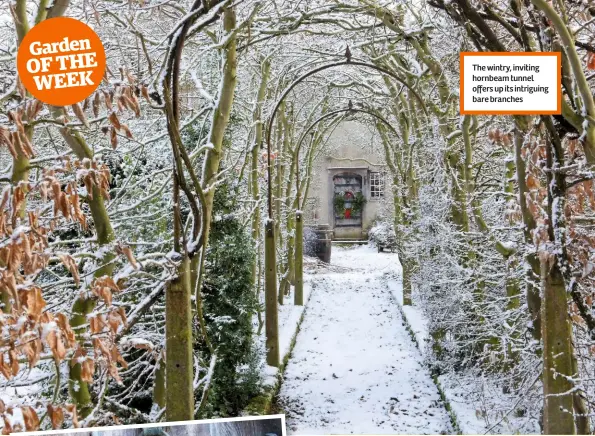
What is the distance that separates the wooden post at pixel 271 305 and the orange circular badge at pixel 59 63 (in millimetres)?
4273

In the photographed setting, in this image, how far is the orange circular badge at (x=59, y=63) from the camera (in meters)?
2.27

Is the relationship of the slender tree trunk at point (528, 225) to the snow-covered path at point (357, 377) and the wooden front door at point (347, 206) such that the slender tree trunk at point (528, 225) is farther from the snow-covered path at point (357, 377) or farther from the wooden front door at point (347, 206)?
the wooden front door at point (347, 206)

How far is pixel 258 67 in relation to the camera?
8.15 metres

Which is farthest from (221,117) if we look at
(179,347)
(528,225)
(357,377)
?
(357,377)

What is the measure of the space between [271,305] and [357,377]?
1.18 meters

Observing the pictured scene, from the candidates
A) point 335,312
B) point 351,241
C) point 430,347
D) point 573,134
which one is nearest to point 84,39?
point 573,134

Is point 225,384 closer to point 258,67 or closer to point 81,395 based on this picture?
point 81,395

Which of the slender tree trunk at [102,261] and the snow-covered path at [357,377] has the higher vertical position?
the slender tree trunk at [102,261]

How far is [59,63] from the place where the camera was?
7.57 feet

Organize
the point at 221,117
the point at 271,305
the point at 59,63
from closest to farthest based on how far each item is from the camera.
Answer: the point at 59,63, the point at 221,117, the point at 271,305

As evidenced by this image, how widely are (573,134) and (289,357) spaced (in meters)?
5.47

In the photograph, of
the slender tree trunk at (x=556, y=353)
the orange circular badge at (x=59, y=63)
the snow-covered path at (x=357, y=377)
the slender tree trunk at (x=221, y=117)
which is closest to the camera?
the orange circular badge at (x=59, y=63)

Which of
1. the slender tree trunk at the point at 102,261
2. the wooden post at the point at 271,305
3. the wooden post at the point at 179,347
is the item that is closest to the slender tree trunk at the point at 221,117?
the slender tree trunk at the point at 102,261

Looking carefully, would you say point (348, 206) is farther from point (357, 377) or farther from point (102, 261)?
point (102, 261)
